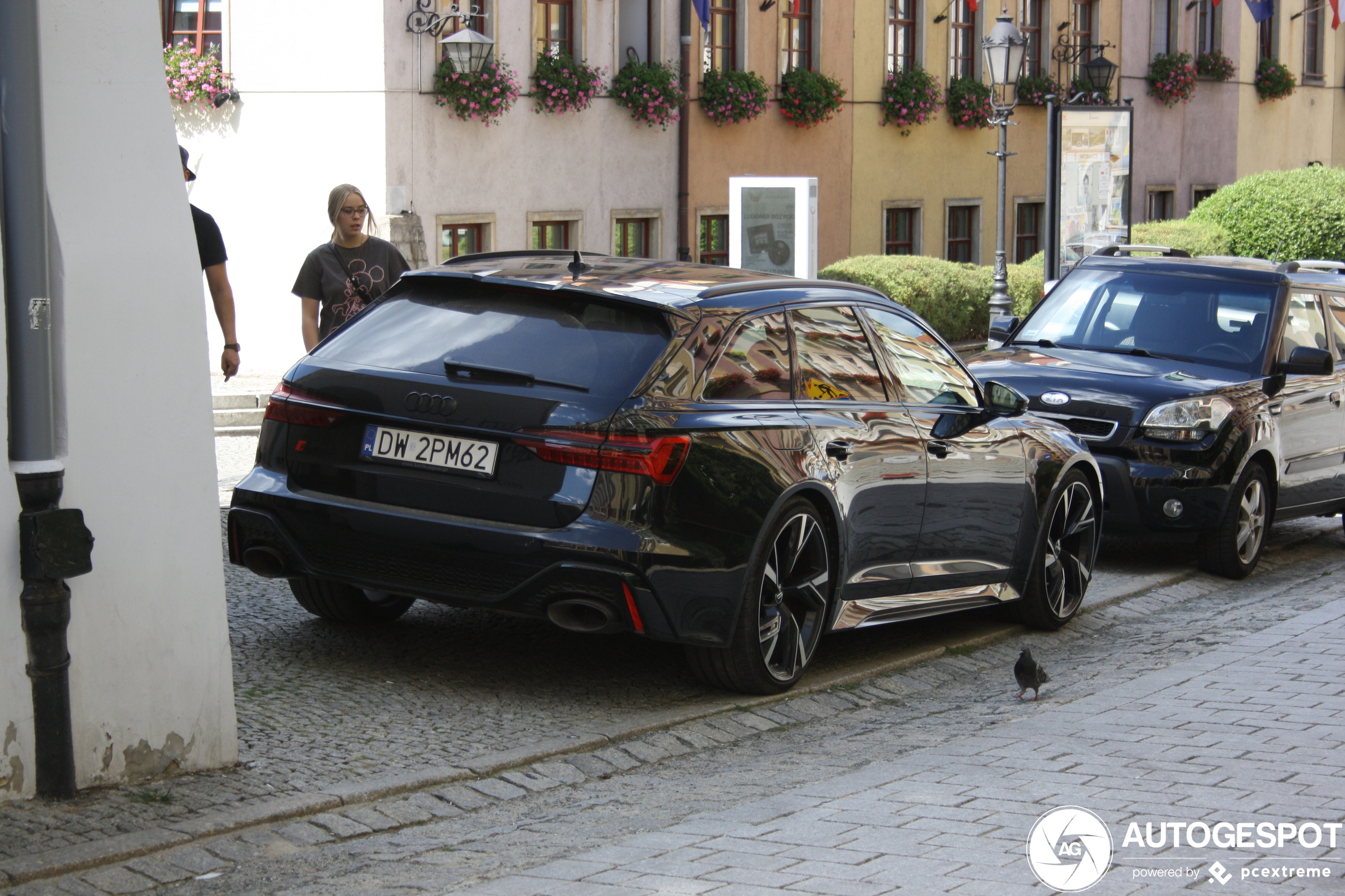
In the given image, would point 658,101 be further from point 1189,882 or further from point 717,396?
point 1189,882

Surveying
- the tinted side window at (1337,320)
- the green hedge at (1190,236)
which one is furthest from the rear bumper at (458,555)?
the green hedge at (1190,236)

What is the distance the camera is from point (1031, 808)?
5.23m

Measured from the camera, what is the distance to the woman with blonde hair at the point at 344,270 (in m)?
9.52

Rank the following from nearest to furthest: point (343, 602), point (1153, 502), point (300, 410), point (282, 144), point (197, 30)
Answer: point (300, 410) → point (343, 602) → point (1153, 502) → point (282, 144) → point (197, 30)

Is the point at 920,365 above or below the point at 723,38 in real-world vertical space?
below

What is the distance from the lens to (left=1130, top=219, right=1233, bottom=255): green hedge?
97.7 ft

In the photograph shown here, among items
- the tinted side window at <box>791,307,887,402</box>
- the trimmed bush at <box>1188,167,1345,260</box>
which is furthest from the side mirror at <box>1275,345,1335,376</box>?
the trimmed bush at <box>1188,167,1345,260</box>

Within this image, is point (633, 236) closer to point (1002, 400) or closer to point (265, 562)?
point (1002, 400)

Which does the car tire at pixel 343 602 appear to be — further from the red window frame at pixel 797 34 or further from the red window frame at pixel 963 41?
the red window frame at pixel 963 41

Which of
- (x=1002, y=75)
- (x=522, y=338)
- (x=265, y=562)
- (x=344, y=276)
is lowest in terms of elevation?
(x=265, y=562)

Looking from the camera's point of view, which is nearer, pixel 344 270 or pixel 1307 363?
pixel 344 270

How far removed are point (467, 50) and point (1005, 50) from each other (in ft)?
22.8

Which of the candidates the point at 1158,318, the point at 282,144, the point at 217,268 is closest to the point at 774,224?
the point at 282,144
